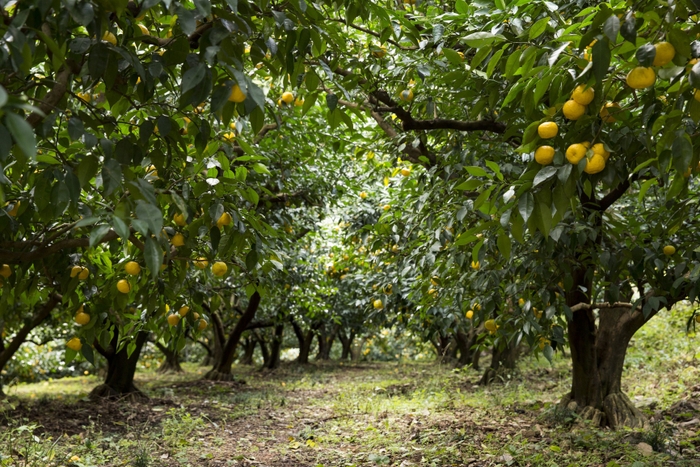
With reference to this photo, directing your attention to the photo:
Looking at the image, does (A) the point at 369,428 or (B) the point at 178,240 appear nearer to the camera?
(B) the point at 178,240

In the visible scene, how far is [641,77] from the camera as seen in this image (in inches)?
63.1

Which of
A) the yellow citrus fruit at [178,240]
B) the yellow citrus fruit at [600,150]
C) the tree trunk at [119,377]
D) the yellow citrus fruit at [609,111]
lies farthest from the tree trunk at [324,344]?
the yellow citrus fruit at [600,150]

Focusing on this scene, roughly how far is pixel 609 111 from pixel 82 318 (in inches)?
93.5

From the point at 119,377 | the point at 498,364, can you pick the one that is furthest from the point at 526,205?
the point at 498,364

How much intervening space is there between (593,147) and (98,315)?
2.18m

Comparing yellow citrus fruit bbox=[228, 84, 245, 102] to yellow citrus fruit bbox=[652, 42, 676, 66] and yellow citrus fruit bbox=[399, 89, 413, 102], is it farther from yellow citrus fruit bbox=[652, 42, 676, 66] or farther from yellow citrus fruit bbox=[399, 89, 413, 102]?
yellow citrus fruit bbox=[399, 89, 413, 102]

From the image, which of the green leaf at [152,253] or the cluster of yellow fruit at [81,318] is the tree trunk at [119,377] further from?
the green leaf at [152,253]

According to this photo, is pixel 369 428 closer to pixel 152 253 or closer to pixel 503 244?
pixel 503 244

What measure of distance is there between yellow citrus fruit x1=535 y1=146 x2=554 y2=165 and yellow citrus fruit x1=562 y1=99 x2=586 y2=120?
0.36 feet

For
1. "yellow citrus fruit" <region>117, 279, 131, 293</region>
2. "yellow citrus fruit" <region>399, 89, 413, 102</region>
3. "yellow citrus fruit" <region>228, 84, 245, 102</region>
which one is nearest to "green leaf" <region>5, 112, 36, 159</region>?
"yellow citrus fruit" <region>228, 84, 245, 102</region>

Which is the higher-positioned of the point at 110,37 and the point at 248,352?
the point at 110,37

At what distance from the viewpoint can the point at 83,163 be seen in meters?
1.69

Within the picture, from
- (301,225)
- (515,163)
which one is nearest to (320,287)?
(301,225)

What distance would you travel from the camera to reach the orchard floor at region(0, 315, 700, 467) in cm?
451
